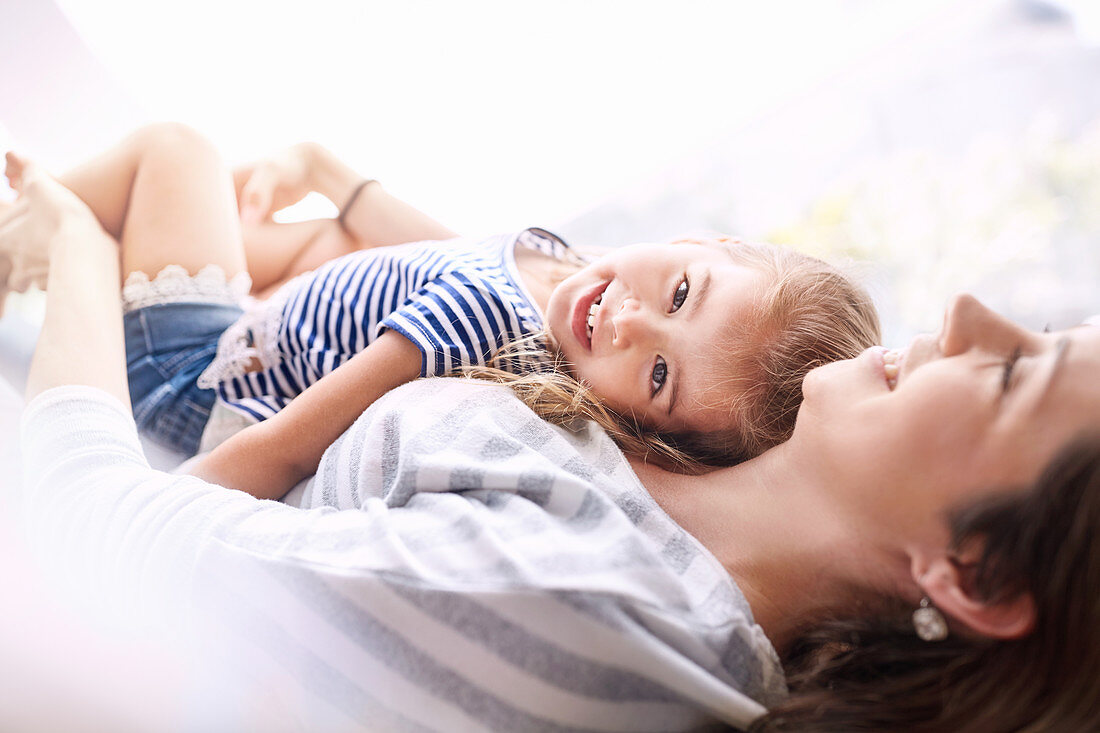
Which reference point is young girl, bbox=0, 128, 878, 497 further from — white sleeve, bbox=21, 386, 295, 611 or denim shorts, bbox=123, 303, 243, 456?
A: white sleeve, bbox=21, 386, 295, 611

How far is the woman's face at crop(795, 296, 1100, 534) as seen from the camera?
538mm

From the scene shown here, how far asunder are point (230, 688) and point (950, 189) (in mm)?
1536

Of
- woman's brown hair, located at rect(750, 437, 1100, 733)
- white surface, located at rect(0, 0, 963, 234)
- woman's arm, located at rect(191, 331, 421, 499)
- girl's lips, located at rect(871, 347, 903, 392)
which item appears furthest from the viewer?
white surface, located at rect(0, 0, 963, 234)

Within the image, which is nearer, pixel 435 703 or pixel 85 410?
pixel 435 703

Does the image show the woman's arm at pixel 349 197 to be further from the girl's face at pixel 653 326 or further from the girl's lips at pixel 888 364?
the girl's lips at pixel 888 364

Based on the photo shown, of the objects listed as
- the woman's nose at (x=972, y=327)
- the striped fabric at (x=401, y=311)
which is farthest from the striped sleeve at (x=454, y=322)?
the woman's nose at (x=972, y=327)

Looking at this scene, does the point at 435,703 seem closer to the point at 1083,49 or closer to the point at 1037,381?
the point at 1037,381

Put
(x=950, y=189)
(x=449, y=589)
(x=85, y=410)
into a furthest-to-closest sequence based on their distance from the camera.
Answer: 1. (x=950, y=189)
2. (x=85, y=410)
3. (x=449, y=589)

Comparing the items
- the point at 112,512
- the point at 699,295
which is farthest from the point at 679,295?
the point at 112,512

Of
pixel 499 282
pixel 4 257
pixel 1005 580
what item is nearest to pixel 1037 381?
pixel 1005 580

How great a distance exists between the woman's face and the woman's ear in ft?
0.10

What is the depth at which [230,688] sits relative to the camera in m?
0.58

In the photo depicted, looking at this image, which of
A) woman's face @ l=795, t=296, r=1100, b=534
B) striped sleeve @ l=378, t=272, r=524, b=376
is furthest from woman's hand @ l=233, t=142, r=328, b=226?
woman's face @ l=795, t=296, r=1100, b=534

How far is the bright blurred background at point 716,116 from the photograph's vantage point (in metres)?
1.35
